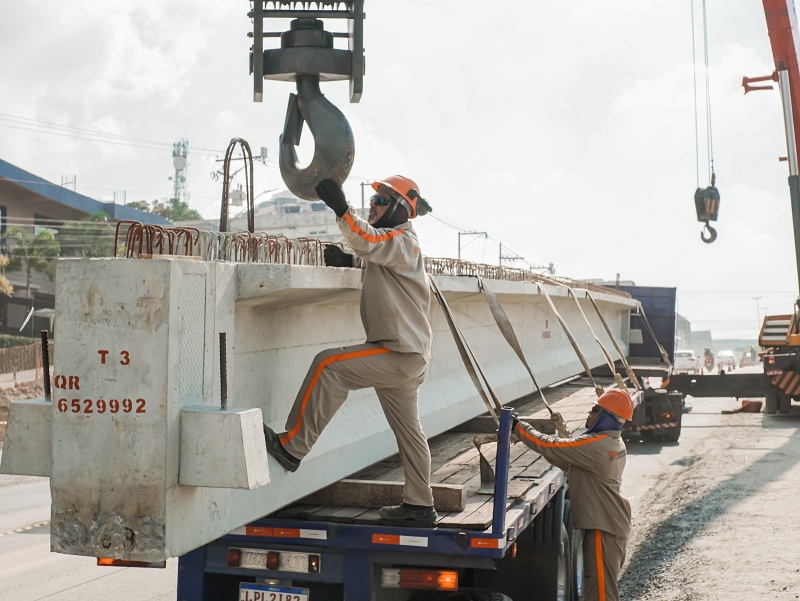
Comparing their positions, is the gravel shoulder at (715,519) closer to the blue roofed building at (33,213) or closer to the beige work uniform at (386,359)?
the beige work uniform at (386,359)

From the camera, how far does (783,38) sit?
2120 cm

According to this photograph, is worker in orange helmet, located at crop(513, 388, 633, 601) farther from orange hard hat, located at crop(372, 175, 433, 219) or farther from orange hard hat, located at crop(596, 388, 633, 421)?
orange hard hat, located at crop(372, 175, 433, 219)

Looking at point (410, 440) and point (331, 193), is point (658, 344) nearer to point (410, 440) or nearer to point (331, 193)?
point (410, 440)

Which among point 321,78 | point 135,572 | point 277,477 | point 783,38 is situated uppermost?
point 783,38

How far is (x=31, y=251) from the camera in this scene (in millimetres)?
43719

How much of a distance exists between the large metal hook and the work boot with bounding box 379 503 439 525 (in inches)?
74.8

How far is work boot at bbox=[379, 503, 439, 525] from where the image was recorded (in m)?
5.09

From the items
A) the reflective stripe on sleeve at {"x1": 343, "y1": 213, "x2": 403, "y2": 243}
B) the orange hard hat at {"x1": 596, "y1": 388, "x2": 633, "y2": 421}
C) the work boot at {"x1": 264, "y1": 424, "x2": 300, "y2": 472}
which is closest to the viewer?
the reflective stripe on sleeve at {"x1": 343, "y1": 213, "x2": 403, "y2": 243}

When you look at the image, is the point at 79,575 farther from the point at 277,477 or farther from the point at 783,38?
the point at 783,38

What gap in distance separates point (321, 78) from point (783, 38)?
1835 centimetres

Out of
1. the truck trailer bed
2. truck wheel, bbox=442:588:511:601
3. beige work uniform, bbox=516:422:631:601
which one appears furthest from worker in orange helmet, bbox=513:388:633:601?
truck wheel, bbox=442:588:511:601

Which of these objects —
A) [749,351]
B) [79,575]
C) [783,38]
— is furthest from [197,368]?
[749,351]

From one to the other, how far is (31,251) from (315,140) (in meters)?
41.5

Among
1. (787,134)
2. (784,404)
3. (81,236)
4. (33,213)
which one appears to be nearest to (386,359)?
(787,134)
